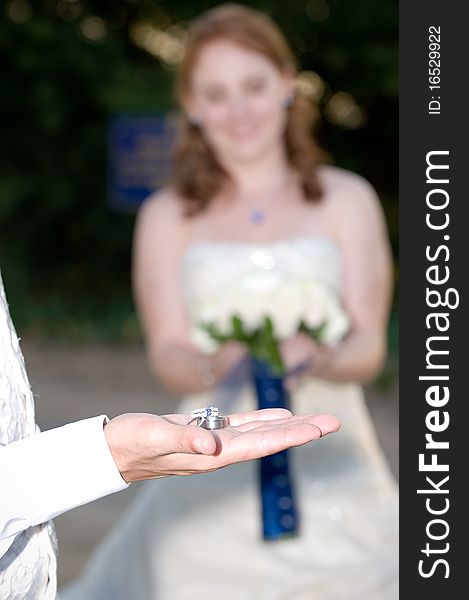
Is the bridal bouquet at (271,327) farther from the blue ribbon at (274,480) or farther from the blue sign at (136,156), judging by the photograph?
the blue sign at (136,156)

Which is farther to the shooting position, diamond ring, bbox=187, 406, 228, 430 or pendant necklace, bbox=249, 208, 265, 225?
pendant necklace, bbox=249, 208, 265, 225

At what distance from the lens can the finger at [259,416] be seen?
5.53 ft

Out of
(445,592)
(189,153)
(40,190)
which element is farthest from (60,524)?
Result: (40,190)

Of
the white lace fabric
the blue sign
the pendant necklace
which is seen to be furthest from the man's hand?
the blue sign

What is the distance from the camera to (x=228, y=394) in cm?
369

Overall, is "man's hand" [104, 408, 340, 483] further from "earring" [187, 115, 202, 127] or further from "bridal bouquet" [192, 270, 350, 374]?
"earring" [187, 115, 202, 127]

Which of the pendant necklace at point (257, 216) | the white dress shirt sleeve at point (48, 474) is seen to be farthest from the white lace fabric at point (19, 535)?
the pendant necklace at point (257, 216)

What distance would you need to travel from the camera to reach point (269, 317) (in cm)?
348

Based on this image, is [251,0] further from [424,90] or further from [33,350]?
[424,90]

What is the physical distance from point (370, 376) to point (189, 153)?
954 mm

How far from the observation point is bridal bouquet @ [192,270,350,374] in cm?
349

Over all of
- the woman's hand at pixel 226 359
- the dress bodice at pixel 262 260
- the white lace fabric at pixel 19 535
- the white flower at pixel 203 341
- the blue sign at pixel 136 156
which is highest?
the blue sign at pixel 136 156

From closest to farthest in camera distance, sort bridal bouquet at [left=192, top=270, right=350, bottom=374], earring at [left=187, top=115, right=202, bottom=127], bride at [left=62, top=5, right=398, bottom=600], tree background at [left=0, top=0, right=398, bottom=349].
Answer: bridal bouquet at [left=192, top=270, right=350, bottom=374], bride at [left=62, top=5, right=398, bottom=600], earring at [left=187, top=115, right=202, bottom=127], tree background at [left=0, top=0, right=398, bottom=349]

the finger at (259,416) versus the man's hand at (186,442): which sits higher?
the finger at (259,416)
